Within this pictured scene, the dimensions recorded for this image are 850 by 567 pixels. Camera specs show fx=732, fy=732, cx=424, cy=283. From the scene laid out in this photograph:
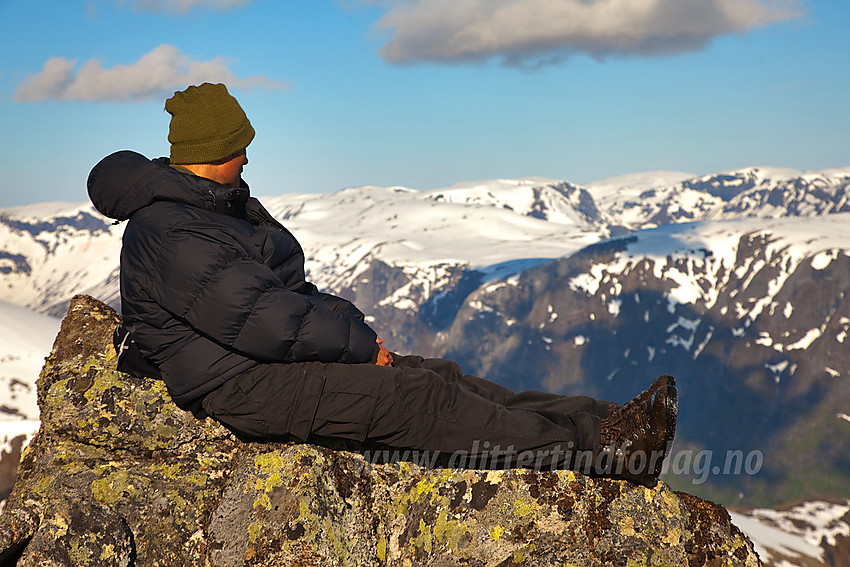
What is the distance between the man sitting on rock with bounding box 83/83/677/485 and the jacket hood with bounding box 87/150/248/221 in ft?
0.06

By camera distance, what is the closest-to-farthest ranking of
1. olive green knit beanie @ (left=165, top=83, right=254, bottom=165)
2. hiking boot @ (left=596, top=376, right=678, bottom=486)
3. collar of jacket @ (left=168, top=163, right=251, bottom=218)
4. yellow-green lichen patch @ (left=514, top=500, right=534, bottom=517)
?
1. hiking boot @ (left=596, top=376, right=678, bottom=486)
2. collar of jacket @ (left=168, top=163, right=251, bottom=218)
3. yellow-green lichen patch @ (left=514, top=500, right=534, bottom=517)
4. olive green knit beanie @ (left=165, top=83, right=254, bottom=165)

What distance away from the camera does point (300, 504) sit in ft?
29.9

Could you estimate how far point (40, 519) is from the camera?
27.3ft

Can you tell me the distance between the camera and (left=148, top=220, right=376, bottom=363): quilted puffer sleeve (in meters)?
8.55

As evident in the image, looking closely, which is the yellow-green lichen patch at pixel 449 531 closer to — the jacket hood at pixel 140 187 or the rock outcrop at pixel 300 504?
the rock outcrop at pixel 300 504

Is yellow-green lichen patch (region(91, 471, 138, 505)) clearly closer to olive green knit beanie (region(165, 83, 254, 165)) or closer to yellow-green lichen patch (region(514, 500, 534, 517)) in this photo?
olive green knit beanie (region(165, 83, 254, 165))

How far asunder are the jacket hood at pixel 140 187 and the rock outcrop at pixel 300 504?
2686 mm

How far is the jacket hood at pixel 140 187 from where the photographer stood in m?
9.15

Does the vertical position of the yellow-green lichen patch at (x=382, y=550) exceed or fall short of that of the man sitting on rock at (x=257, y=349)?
it falls short

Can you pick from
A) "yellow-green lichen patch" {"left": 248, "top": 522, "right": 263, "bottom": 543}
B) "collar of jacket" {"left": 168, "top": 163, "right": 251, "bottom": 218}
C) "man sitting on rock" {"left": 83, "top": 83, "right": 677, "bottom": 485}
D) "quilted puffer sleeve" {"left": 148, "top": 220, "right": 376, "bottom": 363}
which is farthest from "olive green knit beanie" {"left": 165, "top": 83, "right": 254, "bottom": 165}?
"yellow-green lichen patch" {"left": 248, "top": 522, "right": 263, "bottom": 543}

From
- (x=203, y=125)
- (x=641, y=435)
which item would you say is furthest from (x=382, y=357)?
(x=203, y=125)

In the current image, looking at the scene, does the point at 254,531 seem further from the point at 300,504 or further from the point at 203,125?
the point at 203,125

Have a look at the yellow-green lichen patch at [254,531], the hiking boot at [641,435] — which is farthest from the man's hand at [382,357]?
the hiking boot at [641,435]

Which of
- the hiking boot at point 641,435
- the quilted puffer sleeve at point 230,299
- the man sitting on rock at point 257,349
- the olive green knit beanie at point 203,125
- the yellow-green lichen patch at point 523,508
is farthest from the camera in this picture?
the olive green knit beanie at point 203,125
